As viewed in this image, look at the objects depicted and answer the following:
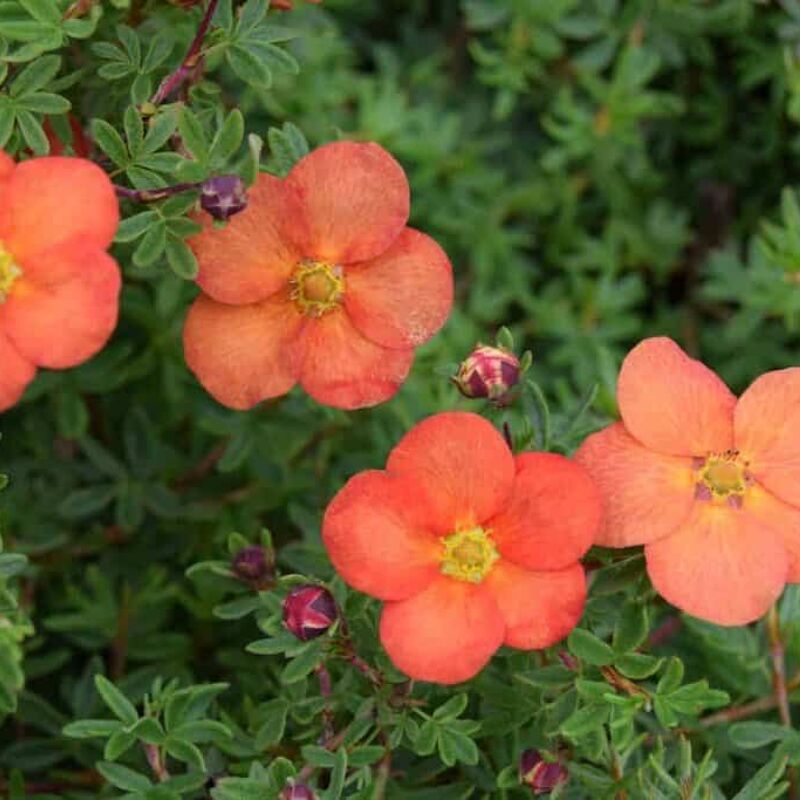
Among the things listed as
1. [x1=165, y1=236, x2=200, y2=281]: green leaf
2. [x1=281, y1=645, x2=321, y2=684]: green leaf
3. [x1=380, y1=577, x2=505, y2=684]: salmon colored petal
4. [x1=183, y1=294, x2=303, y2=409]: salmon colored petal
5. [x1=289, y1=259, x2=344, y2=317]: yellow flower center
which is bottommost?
[x1=281, y1=645, x2=321, y2=684]: green leaf

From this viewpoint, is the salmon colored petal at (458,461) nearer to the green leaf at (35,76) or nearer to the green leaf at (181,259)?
the green leaf at (181,259)

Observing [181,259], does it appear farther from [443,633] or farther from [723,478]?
[723,478]

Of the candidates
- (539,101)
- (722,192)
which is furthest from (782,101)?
(539,101)

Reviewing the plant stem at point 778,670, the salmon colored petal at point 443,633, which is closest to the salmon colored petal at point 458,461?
the salmon colored petal at point 443,633

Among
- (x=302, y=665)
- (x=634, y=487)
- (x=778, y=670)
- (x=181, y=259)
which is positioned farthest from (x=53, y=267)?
(x=778, y=670)

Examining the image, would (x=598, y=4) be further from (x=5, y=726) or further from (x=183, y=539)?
(x=5, y=726)

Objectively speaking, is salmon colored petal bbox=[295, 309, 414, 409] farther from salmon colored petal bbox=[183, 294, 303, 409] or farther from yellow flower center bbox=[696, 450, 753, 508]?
yellow flower center bbox=[696, 450, 753, 508]

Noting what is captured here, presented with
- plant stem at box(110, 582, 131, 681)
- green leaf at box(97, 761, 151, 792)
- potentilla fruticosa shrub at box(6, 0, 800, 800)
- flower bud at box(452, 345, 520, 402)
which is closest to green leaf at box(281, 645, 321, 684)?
potentilla fruticosa shrub at box(6, 0, 800, 800)
